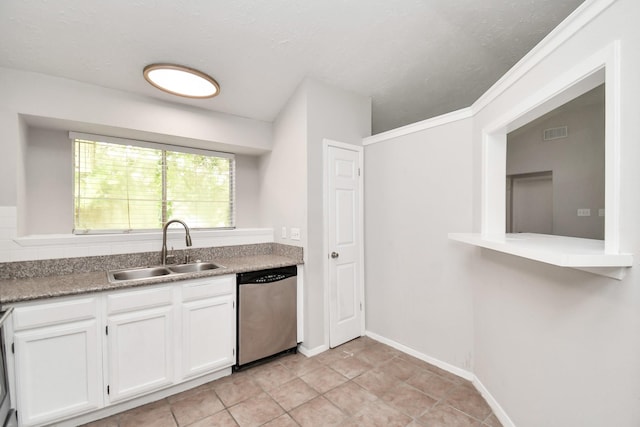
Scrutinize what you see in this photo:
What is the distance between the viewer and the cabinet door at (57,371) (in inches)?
63.4

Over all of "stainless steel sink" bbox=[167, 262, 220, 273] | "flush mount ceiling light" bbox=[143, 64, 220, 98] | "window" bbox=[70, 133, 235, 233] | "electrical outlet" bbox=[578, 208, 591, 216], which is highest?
"flush mount ceiling light" bbox=[143, 64, 220, 98]

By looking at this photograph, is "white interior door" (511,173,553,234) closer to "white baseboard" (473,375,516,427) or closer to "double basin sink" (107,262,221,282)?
"white baseboard" (473,375,516,427)

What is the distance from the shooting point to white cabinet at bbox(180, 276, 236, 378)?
2.13 metres

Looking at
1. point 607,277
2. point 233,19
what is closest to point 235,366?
point 607,277

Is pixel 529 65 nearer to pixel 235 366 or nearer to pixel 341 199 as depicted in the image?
pixel 341 199

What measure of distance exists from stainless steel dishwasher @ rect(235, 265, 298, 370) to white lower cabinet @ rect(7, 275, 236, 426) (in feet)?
0.32

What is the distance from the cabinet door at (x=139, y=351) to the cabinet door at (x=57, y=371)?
0.08 metres

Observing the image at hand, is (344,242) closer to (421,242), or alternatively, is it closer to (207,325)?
(421,242)

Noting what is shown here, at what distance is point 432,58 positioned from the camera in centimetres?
270

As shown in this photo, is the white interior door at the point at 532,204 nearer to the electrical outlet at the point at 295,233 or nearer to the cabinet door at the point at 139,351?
the electrical outlet at the point at 295,233

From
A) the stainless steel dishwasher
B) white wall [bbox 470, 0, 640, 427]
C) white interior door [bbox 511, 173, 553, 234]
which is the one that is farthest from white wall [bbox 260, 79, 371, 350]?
white interior door [bbox 511, 173, 553, 234]

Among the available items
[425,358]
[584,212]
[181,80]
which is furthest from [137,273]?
[584,212]

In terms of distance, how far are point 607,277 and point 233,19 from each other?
2650 millimetres

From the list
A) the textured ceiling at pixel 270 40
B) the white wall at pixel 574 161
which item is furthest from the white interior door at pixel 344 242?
the white wall at pixel 574 161
